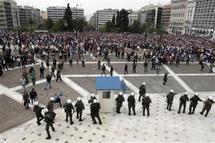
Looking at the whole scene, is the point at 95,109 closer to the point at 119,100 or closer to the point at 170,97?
the point at 119,100

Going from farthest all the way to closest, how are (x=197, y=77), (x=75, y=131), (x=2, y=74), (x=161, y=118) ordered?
1. (x=197, y=77)
2. (x=2, y=74)
3. (x=161, y=118)
4. (x=75, y=131)

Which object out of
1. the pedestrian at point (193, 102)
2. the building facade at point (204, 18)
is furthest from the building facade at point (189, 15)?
the pedestrian at point (193, 102)

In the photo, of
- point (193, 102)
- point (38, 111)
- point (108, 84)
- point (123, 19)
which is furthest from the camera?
point (123, 19)

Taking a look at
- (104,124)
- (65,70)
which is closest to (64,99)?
(104,124)

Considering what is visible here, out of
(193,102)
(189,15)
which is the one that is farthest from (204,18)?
(193,102)

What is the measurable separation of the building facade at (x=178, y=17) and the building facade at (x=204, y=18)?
39.1ft

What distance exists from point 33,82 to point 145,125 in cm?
974

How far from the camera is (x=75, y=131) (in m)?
10.4

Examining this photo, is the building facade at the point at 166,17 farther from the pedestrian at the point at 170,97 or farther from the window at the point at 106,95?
the window at the point at 106,95

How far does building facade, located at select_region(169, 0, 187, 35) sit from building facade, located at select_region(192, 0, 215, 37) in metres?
11.9

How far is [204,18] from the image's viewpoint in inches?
4070

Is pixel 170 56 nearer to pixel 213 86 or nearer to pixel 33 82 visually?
pixel 213 86

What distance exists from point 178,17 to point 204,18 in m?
29.6

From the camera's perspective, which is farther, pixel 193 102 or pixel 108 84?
pixel 193 102
